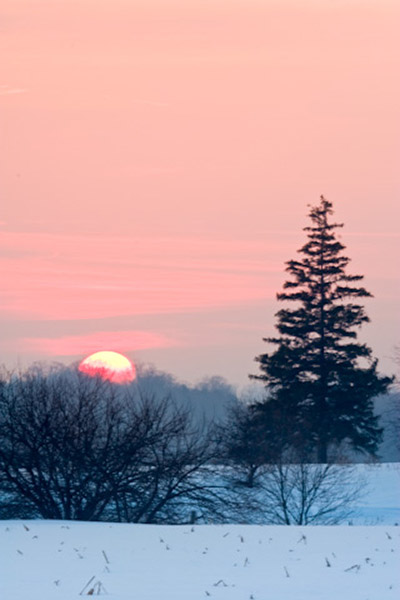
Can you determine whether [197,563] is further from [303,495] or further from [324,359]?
[324,359]

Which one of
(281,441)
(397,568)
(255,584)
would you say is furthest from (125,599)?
(281,441)

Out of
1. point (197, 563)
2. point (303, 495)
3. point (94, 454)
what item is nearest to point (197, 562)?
point (197, 563)

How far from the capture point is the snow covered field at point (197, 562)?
879 centimetres

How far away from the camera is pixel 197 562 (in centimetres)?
1088

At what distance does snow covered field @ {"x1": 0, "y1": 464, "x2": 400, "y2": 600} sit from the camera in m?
8.79

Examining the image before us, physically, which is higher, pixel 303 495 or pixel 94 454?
pixel 94 454

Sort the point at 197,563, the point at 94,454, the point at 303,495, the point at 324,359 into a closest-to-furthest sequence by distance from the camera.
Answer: the point at 197,563, the point at 94,454, the point at 303,495, the point at 324,359

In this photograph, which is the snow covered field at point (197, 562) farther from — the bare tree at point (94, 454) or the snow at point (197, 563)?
the bare tree at point (94, 454)

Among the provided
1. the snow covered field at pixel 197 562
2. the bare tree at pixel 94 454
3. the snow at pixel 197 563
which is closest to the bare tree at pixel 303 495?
the bare tree at pixel 94 454

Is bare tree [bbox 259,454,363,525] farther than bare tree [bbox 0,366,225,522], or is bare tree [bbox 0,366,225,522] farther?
bare tree [bbox 259,454,363,525]

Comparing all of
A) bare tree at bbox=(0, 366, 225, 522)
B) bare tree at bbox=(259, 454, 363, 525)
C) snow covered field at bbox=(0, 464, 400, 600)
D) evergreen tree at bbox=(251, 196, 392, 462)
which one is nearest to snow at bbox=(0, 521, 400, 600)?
snow covered field at bbox=(0, 464, 400, 600)

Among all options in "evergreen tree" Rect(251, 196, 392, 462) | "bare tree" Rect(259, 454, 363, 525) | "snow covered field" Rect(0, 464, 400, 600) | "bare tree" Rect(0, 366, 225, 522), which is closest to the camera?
"snow covered field" Rect(0, 464, 400, 600)

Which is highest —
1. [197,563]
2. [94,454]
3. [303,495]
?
[94,454]

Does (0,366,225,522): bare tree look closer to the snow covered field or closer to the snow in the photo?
the snow covered field
